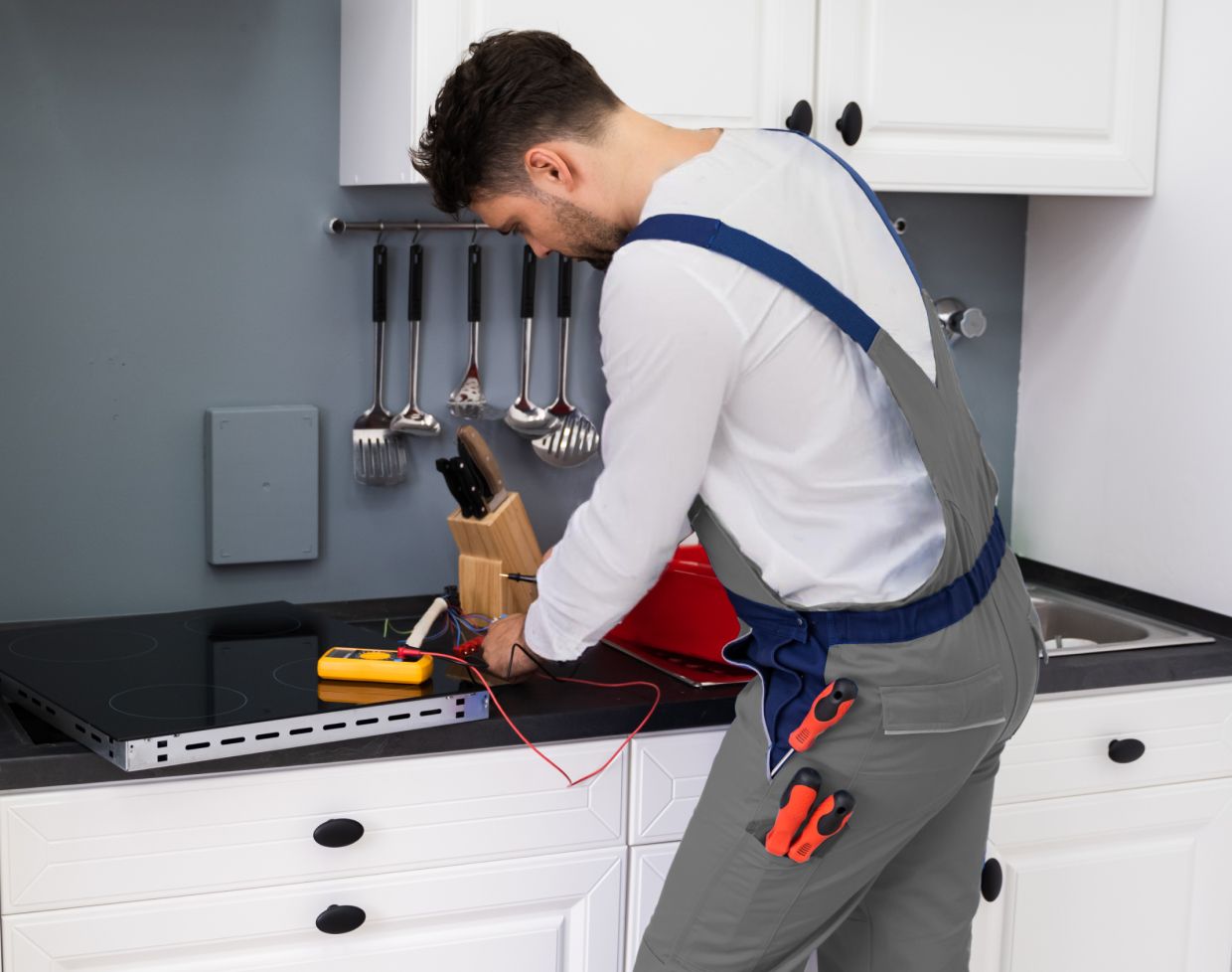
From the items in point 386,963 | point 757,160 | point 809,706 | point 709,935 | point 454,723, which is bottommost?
point 386,963

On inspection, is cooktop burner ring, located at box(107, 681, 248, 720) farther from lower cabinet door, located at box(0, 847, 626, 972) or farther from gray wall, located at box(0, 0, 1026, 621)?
gray wall, located at box(0, 0, 1026, 621)

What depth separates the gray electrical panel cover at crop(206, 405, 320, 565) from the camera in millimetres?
2064

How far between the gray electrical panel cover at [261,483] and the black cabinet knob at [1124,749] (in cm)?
120

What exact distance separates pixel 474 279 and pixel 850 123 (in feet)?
1.98

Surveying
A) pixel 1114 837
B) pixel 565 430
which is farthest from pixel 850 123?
pixel 1114 837

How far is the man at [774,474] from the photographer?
129cm

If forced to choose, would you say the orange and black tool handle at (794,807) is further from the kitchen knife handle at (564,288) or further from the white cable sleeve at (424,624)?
the kitchen knife handle at (564,288)

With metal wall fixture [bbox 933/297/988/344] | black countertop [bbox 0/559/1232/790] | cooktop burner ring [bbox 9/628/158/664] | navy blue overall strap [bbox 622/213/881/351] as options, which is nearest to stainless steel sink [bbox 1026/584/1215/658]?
black countertop [bbox 0/559/1232/790]

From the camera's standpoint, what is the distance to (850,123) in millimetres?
1970

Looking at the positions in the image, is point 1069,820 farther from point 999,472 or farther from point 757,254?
point 757,254

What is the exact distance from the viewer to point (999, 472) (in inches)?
102

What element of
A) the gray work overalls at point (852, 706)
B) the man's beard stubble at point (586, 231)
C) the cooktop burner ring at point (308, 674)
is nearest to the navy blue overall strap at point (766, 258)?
the gray work overalls at point (852, 706)

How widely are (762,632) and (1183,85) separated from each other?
1276 mm

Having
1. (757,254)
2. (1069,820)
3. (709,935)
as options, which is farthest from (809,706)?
(1069,820)
